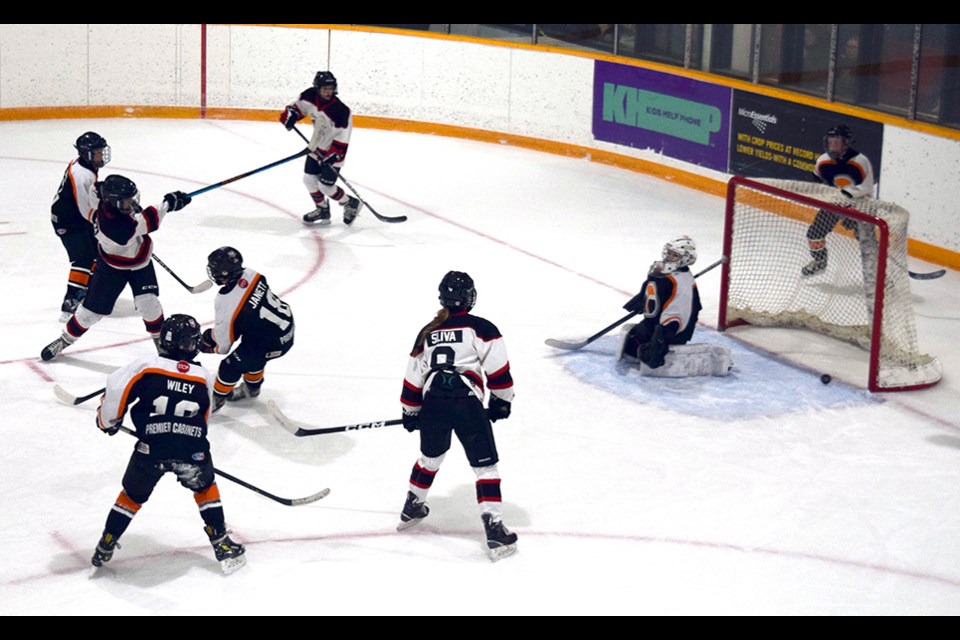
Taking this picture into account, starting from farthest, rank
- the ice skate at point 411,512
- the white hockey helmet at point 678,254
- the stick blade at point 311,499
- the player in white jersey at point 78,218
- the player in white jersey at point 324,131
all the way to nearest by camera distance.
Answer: the player in white jersey at point 324,131
the player in white jersey at point 78,218
the white hockey helmet at point 678,254
the stick blade at point 311,499
the ice skate at point 411,512

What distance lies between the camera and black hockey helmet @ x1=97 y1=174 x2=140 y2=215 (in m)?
6.61

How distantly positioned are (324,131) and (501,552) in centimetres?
472

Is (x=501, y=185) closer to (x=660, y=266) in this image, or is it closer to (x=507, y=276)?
(x=507, y=276)

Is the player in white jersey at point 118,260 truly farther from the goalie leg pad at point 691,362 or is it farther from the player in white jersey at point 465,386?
the goalie leg pad at point 691,362

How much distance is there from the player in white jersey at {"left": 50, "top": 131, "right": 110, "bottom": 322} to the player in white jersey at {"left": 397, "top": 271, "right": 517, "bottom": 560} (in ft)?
9.38

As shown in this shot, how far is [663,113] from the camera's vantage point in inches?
429

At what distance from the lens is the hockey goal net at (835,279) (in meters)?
6.94

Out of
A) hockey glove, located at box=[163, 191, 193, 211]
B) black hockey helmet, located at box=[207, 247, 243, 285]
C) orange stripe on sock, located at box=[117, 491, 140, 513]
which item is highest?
hockey glove, located at box=[163, 191, 193, 211]

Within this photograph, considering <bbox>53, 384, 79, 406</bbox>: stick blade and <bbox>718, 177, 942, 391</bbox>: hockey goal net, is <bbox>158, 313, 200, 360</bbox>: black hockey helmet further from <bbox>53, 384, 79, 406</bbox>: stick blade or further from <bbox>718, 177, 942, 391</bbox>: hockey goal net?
<bbox>718, 177, 942, 391</bbox>: hockey goal net

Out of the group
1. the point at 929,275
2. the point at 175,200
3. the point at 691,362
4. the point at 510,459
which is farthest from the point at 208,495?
the point at 929,275

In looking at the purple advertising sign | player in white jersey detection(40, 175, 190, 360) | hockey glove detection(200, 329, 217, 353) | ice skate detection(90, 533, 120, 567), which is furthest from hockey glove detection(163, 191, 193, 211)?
the purple advertising sign

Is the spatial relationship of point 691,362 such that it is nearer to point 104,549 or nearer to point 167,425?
point 167,425

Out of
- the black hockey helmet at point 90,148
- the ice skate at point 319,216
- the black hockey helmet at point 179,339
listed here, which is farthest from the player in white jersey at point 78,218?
the black hockey helmet at point 179,339

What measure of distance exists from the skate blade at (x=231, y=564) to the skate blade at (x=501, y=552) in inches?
32.8
